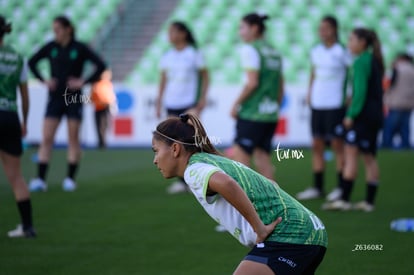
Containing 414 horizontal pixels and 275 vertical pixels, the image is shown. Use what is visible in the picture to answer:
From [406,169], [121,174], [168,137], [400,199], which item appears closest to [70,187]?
[121,174]

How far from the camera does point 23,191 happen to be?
6.93m

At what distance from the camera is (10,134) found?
682 centimetres

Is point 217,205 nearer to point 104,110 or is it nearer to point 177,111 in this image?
point 177,111

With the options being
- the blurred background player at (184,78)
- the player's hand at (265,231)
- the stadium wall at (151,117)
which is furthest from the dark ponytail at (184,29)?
the stadium wall at (151,117)

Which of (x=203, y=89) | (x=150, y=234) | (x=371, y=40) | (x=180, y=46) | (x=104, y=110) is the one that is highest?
(x=371, y=40)

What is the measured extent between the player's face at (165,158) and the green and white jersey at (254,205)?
140 millimetres

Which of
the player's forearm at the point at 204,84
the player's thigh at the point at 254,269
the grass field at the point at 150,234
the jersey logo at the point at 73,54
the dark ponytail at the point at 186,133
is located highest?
the dark ponytail at the point at 186,133

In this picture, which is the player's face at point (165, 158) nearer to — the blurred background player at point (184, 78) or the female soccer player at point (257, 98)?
the female soccer player at point (257, 98)

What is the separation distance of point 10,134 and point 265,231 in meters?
3.62

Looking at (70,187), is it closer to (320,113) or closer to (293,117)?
(320,113)

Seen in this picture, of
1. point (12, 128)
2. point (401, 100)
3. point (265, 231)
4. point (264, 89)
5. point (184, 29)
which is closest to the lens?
point (265, 231)

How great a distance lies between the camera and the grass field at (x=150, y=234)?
19.5 feet

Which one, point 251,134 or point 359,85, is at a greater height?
point 359,85

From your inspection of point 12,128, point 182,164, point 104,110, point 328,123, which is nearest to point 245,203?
point 182,164
